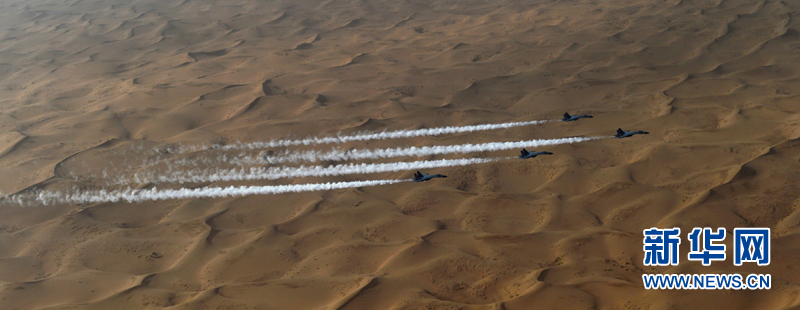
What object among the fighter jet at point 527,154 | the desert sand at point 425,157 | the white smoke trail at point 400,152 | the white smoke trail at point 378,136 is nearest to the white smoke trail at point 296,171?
the desert sand at point 425,157

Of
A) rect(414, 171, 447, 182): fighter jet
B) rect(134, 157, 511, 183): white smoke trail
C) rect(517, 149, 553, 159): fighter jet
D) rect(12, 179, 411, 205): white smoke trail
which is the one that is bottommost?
rect(12, 179, 411, 205): white smoke trail

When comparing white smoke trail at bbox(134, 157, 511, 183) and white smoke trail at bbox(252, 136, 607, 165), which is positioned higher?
white smoke trail at bbox(252, 136, 607, 165)

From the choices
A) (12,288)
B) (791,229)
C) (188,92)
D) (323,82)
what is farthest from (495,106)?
(12,288)

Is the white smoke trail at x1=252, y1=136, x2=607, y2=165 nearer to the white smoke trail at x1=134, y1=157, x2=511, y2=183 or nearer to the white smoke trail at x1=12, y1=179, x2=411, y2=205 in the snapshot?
the white smoke trail at x1=134, y1=157, x2=511, y2=183

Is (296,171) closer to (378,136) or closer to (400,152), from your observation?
(378,136)

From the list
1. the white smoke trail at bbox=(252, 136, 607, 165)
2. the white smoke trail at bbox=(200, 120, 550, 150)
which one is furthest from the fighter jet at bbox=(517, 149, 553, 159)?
the white smoke trail at bbox=(200, 120, 550, 150)

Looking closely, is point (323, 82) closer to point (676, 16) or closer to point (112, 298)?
point (112, 298)

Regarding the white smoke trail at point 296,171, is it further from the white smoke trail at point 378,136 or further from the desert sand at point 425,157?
the white smoke trail at point 378,136
